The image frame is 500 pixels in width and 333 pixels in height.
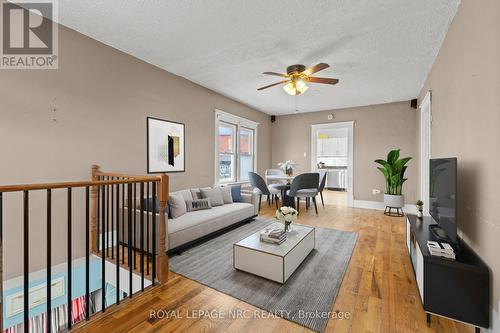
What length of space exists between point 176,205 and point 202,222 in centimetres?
46

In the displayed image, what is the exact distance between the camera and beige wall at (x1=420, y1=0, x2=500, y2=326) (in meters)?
1.42

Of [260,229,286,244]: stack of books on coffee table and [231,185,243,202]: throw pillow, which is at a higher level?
[231,185,243,202]: throw pillow

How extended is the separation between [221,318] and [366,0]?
2990 mm

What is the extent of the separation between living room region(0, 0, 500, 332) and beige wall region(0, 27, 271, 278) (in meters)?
0.01

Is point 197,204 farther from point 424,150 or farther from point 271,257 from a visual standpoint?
point 424,150

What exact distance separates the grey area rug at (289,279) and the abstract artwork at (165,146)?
4.72 ft

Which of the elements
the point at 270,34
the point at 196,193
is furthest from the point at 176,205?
the point at 270,34

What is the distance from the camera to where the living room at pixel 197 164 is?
1667 mm

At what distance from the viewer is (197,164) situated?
4297 mm

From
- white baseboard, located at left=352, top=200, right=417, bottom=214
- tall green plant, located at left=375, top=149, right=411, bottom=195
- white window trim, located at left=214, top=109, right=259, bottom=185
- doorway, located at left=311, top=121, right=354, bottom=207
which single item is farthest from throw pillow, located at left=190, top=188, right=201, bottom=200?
doorway, located at left=311, top=121, right=354, bottom=207

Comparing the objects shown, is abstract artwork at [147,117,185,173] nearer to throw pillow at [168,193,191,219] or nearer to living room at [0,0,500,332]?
living room at [0,0,500,332]

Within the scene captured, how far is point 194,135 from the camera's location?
4.21 m

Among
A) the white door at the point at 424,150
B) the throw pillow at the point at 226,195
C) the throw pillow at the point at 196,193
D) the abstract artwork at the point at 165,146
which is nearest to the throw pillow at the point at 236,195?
the throw pillow at the point at 226,195

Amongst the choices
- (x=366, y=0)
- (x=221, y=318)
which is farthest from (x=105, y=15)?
(x=221, y=318)
